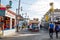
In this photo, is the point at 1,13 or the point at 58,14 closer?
the point at 1,13

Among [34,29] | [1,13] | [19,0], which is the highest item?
[19,0]

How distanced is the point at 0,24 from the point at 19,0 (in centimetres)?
1740

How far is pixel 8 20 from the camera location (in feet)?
Answer: 143

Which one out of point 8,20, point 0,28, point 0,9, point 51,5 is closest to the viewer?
point 0,9

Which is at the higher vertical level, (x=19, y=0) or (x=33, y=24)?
(x=19, y=0)

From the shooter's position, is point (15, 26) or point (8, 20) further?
point (15, 26)

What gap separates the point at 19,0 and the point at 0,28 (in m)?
18.0

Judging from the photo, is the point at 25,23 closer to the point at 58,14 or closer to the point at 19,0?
the point at 58,14

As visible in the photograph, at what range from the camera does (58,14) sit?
104m

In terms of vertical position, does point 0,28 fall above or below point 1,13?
below

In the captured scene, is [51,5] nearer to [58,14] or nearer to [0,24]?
[58,14]

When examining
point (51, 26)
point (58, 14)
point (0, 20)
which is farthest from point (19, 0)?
point (58, 14)

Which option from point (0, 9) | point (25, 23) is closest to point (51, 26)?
point (0, 9)

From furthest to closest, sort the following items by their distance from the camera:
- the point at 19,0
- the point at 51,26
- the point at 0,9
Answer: the point at 19,0
the point at 0,9
the point at 51,26
